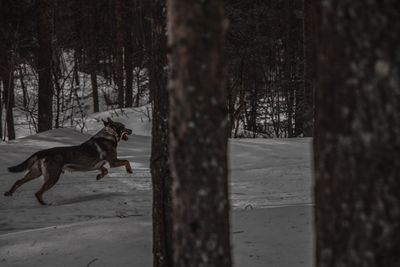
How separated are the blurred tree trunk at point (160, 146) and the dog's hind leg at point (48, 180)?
516 cm

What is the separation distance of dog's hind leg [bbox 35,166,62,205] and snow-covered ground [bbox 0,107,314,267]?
0.16m

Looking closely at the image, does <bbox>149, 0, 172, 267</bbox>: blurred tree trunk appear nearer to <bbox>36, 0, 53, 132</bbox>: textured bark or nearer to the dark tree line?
the dark tree line

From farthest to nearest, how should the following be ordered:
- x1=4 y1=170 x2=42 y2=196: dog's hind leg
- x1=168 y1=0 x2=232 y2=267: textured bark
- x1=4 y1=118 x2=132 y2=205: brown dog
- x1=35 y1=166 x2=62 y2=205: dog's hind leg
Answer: x1=4 y1=170 x2=42 y2=196: dog's hind leg < x1=4 y1=118 x2=132 y2=205: brown dog < x1=35 y1=166 x2=62 y2=205: dog's hind leg < x1=168 y1=0 x2=232 y2=267: textured bark

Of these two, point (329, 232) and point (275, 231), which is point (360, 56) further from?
point (275, 231)

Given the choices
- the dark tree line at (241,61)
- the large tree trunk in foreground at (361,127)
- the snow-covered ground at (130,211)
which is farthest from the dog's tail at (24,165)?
the large tree trunk in foreground at (361,127)

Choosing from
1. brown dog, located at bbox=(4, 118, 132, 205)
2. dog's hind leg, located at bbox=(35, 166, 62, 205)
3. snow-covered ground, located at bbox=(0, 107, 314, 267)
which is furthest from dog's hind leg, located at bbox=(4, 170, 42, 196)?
dog's hind leg, located at bbox=(35, 166, 62, 205)

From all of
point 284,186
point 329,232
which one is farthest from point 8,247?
point 284,186

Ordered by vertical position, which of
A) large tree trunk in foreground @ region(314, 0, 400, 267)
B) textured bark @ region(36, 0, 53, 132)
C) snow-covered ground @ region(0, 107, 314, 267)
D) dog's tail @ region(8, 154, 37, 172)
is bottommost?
snow-covered ground @ region(0, 107, 314, 267)

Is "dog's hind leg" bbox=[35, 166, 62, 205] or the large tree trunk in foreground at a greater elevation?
the large tree trunk in foreground

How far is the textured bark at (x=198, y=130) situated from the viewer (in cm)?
232

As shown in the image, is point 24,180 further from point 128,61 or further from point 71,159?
point 128,61

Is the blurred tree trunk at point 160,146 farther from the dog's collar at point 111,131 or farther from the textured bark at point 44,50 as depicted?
the textured bark at point 44,50

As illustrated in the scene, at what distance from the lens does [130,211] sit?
28.4 feet

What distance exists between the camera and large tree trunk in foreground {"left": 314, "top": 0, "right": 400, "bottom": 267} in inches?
69.2
